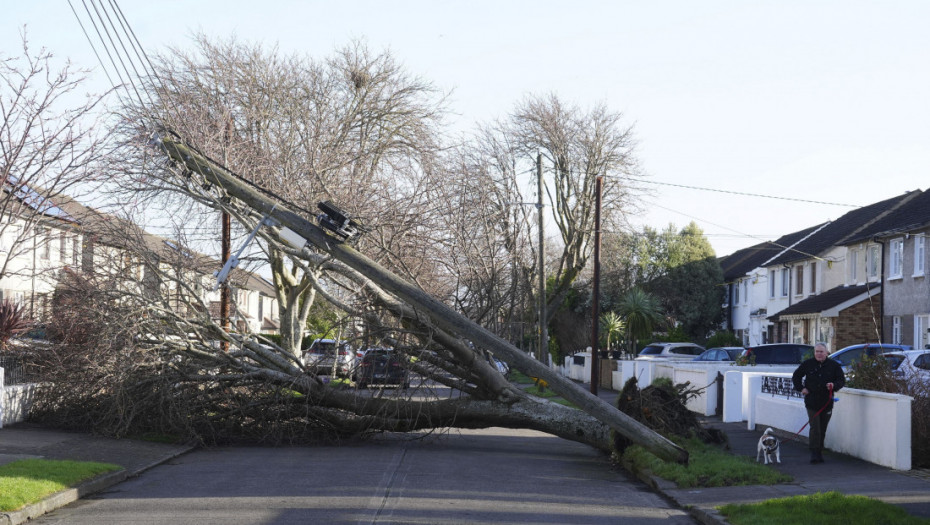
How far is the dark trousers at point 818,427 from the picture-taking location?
14.2 metres

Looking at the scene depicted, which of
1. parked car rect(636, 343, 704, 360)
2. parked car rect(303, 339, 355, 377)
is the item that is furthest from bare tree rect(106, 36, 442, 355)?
parked car rect(636, 343, 704, 360)

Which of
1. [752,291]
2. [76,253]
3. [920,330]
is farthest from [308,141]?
[752,291]

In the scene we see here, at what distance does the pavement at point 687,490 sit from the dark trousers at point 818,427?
0.30 metres

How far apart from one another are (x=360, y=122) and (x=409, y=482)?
23436 millimetres

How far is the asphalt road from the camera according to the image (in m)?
10.5

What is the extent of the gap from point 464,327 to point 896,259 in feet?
92.2

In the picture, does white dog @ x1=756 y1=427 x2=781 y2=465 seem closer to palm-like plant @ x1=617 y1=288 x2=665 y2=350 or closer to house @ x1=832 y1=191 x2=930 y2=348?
house @ x1=832 y1=191 x2=930 y2=348

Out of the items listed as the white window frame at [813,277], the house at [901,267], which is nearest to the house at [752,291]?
the white window frame at [813,277]

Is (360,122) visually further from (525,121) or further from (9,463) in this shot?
(9,463)

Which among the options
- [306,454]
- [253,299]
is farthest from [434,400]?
[253,299]

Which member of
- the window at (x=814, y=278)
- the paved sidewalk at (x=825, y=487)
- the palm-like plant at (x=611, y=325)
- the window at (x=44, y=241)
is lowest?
the paved sidewalk at (x=825, y=487)

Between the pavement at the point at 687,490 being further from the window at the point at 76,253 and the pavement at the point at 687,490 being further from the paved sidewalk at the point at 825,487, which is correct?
the window at the point at 76,253

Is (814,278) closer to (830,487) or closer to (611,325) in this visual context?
(611,325)

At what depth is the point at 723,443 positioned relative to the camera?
16609 mm
